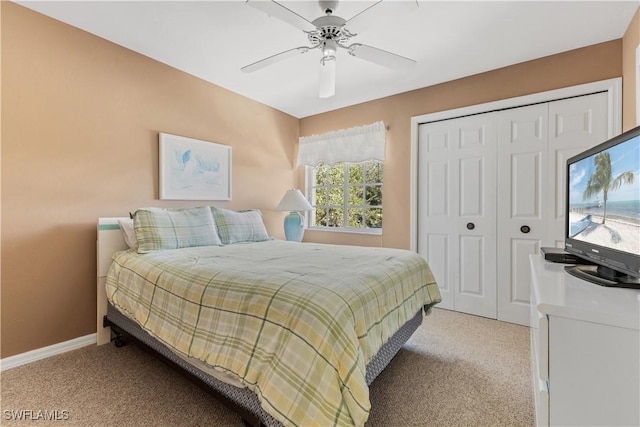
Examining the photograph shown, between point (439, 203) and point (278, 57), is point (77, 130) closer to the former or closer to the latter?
point (278, 57)

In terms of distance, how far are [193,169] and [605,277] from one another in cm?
320

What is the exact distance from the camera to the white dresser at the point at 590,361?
80cm

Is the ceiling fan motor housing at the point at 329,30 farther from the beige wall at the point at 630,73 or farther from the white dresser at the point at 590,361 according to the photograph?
the beige wall at the point at 630,73

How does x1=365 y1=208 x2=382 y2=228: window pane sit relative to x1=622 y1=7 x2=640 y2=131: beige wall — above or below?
below

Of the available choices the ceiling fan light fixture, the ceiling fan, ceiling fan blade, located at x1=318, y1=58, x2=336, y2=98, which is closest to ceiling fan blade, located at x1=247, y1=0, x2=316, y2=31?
the ceiling fan

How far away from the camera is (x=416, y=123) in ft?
11.0

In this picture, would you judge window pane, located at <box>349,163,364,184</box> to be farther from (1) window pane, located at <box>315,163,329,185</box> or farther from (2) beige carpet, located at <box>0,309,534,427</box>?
(2) beige carpet, located at <box>0,309,534,427</box>

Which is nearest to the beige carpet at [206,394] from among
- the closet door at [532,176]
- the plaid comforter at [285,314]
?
the plaid comforter at [285,314]

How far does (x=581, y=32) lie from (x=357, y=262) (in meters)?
2.55

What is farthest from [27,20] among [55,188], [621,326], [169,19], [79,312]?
[621,326]

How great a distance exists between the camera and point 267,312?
1.22 meters

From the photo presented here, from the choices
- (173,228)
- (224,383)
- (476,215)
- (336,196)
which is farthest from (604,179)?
(336,196)

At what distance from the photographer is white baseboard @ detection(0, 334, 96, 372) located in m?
1.98

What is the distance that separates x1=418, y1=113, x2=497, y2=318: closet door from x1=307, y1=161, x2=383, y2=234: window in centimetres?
62
